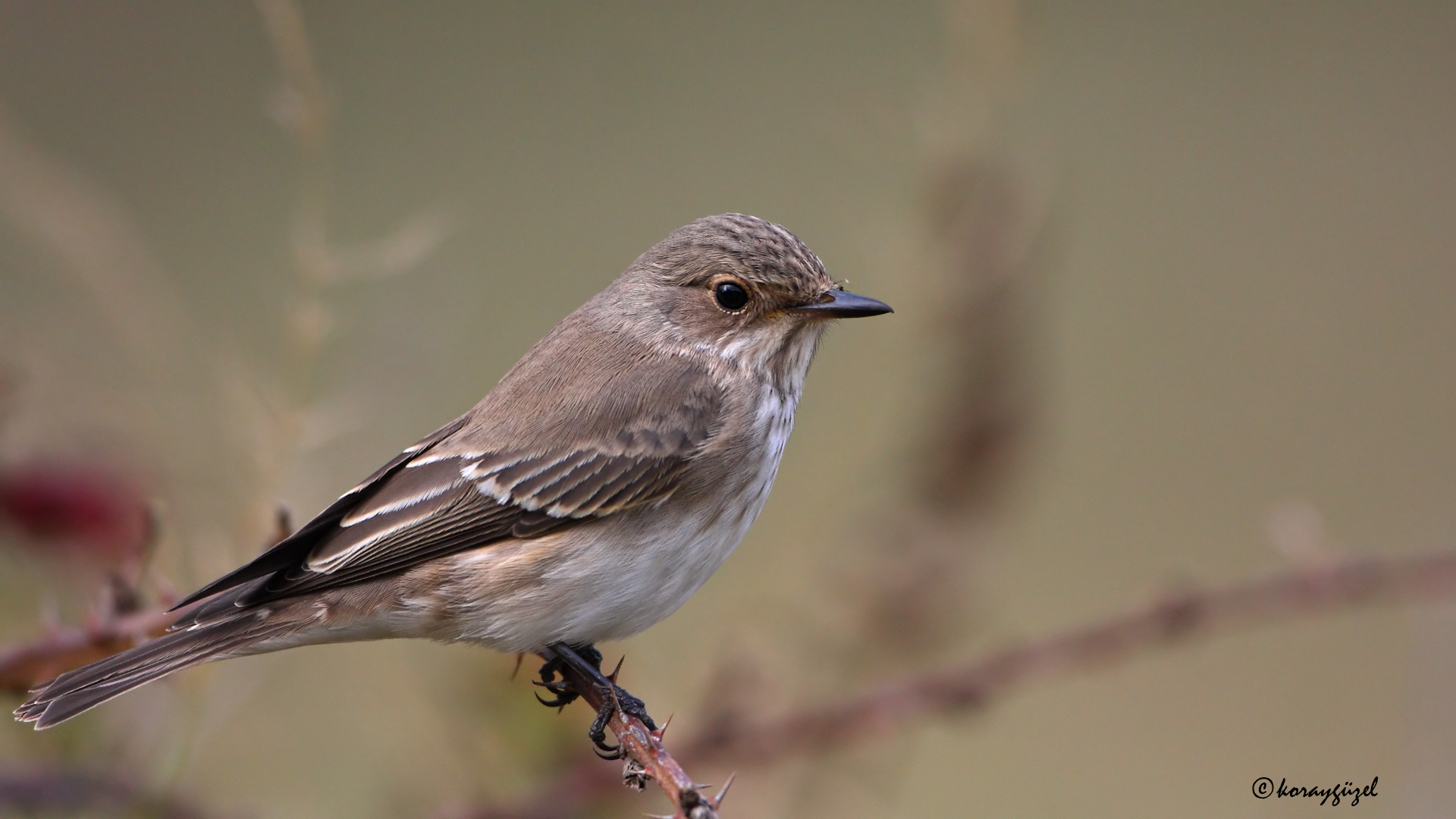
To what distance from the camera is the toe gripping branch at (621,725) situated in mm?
2281

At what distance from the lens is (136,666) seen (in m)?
3.12

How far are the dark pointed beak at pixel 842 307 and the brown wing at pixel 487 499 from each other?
0.40 metres

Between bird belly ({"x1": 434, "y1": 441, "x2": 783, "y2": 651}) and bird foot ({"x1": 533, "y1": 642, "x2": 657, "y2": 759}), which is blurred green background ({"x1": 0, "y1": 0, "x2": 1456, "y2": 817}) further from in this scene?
bird belly ({"x1": 434, "y1": 441, "x2": 783, "y2": 651})

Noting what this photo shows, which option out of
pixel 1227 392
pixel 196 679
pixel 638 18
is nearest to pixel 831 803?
pixel 196 679

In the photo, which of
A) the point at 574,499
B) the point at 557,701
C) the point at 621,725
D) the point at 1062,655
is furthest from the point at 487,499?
the point at 1062,655

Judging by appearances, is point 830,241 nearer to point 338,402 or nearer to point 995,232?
point 995,232

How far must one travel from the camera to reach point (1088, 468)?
29.8 feet

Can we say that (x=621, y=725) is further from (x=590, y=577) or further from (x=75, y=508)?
(x=75, y=508)

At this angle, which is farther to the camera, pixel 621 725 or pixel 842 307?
pixel 842 307

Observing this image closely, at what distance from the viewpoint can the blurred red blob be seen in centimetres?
301

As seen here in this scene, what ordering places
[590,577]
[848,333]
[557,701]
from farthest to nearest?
1. [848,333]
2. [557,701]
3. [590,577]

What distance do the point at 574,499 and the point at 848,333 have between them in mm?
4100

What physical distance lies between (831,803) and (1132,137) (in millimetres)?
7878

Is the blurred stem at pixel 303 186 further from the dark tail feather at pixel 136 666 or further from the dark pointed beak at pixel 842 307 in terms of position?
the dark pointed beak at pixel 842 307
